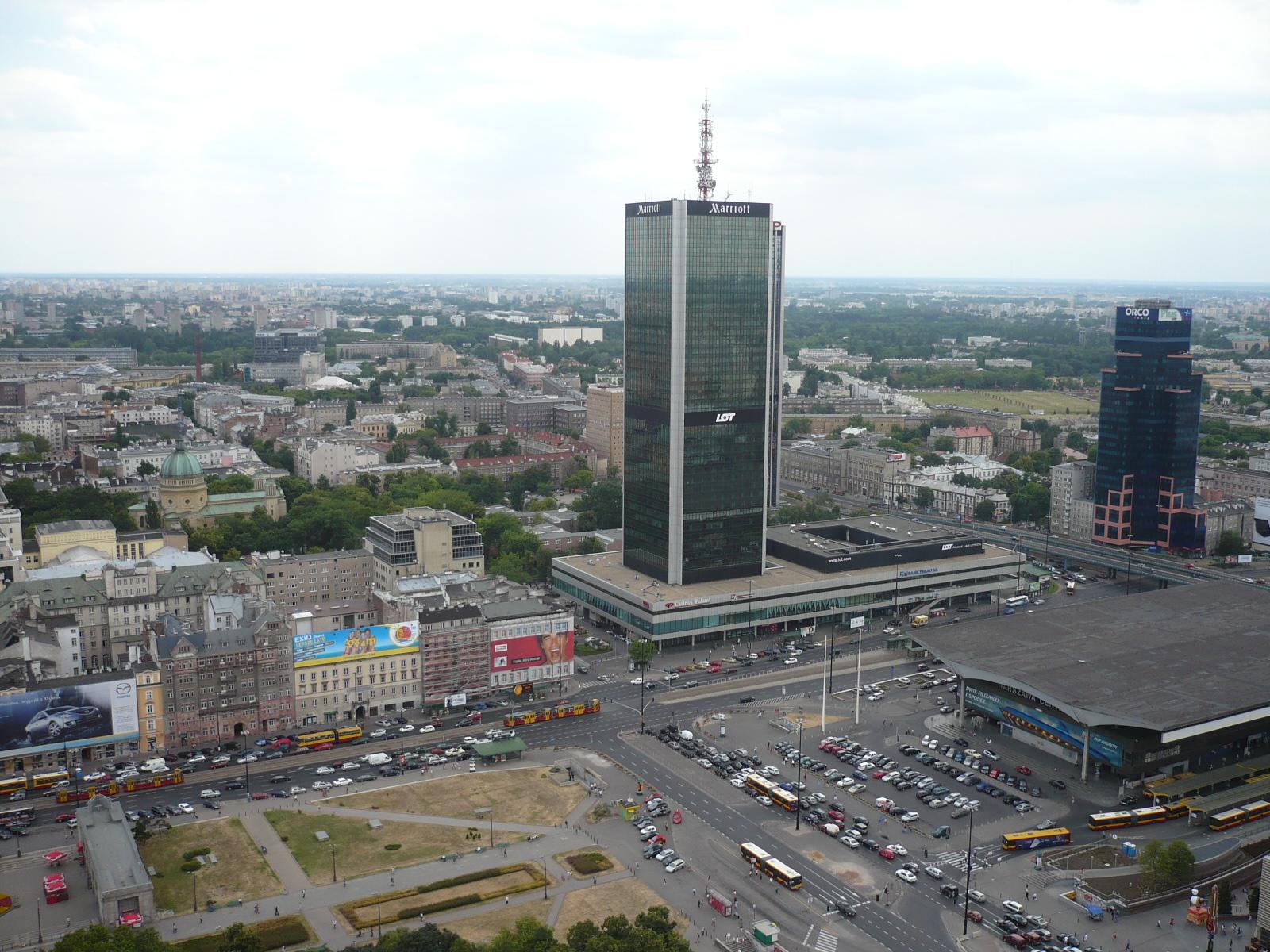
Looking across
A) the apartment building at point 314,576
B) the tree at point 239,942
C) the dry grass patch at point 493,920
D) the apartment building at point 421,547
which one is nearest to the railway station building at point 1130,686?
the dry grass patch at point 493,920

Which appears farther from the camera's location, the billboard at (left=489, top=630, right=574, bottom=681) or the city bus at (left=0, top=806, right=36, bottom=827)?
the billboard at (left=489, top=630, right=574, bottom=681)

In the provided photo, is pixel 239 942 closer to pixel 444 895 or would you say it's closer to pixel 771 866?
pixel 444 895

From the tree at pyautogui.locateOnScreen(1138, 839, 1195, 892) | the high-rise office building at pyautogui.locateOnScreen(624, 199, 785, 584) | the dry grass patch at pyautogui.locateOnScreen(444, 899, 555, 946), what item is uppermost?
the high-rise office building at pyautogui.locateOnScreen(624, 199, 785, 584)

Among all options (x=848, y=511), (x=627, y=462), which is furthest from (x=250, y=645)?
(x=848, y=511)

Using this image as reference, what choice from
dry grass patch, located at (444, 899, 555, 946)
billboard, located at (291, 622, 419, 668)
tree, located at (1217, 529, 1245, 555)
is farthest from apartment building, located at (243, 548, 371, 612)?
tree, located at (1217, 529, 1245, 555)

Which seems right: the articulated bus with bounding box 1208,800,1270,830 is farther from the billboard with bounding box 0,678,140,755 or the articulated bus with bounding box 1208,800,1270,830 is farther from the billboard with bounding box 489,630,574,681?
the billboard with bounding box 0,678,140,755

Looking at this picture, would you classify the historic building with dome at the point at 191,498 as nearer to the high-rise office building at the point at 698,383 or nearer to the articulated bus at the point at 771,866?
the high-rise office building at the point at 698,383

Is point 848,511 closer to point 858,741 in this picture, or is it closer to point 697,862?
point 858,741
